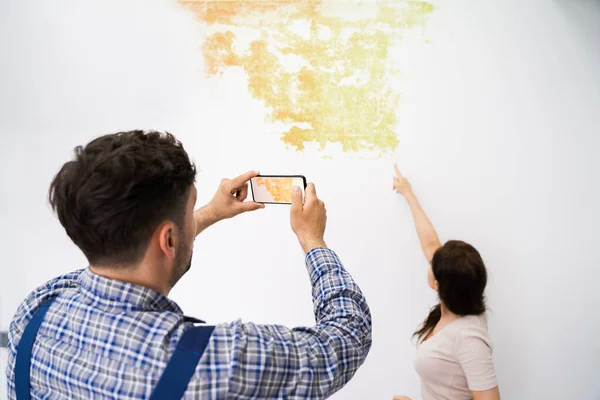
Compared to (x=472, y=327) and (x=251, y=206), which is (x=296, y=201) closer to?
(x=251, y=206)

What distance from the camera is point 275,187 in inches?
51.9

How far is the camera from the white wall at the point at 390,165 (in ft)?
5.22

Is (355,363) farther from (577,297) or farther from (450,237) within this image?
(577,297)

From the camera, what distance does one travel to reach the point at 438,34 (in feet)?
5.28

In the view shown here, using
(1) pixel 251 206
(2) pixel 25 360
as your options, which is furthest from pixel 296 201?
(2) pixel 25 360

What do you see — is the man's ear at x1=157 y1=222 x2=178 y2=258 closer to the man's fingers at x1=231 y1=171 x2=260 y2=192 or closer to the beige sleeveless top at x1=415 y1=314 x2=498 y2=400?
the man's fingers at x1=231 y1=171 x2=260 y2=192

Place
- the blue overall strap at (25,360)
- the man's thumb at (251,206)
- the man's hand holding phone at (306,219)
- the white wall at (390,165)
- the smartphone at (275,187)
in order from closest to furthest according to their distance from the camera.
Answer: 1. the blue overall strap at (25,360)
2. the man's hand holding phone at (306,219)
3. the man's thumb at (251,206)
4. the smartphone at (275,187)
5. the white wall at (390,165)

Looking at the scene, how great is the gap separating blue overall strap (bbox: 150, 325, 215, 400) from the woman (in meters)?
0.87

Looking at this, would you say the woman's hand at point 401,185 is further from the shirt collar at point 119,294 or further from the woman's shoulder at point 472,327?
the shirt collar at point 119,294

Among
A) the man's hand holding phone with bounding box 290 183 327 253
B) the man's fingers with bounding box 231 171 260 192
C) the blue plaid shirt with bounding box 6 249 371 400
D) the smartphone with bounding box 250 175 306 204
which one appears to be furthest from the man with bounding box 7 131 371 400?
the smartphone with bounding box 250 175 306 204

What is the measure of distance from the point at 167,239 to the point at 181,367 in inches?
8.9

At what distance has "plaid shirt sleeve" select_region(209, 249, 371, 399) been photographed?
73 centimetres

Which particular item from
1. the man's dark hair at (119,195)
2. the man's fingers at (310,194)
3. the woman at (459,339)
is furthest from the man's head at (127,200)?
the woman at (459,339)

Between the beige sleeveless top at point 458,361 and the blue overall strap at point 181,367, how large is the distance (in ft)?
2.85
